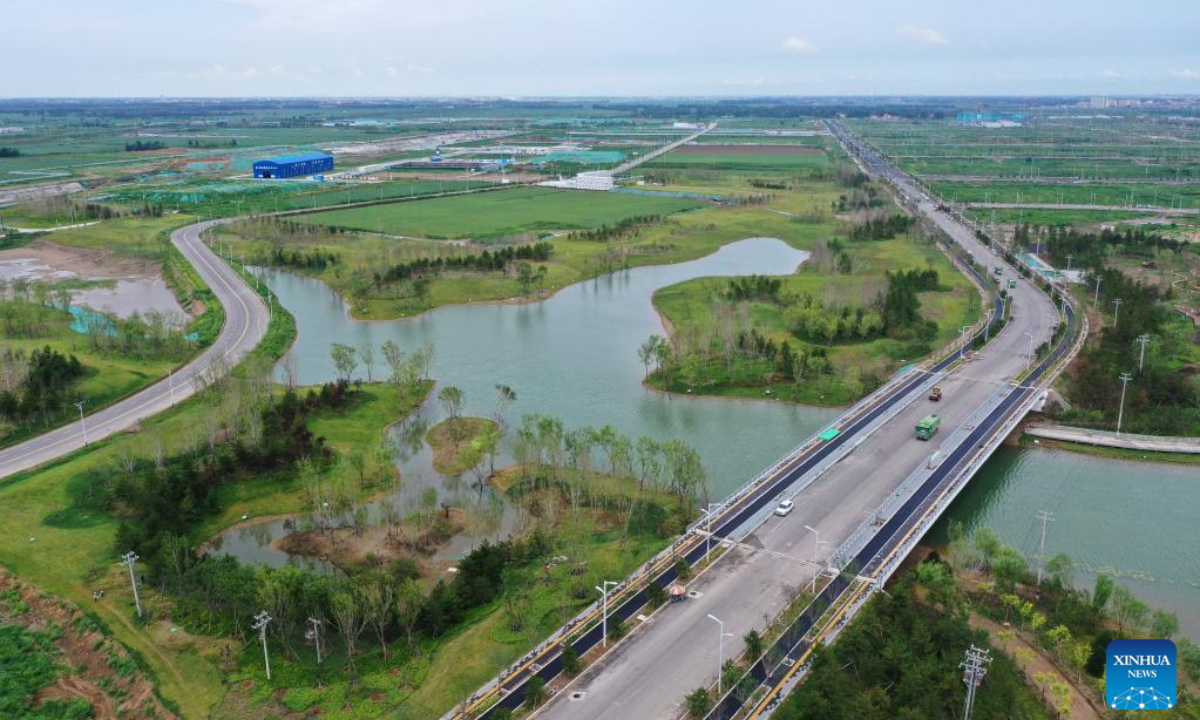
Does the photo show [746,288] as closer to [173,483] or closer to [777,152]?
[173,483]

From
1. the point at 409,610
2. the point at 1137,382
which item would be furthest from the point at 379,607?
the point at 1137,382

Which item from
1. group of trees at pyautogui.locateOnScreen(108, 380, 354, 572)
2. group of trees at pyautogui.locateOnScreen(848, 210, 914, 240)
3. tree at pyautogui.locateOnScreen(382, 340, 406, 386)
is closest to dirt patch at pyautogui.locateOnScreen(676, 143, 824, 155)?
group of trees at pyautogui.locateOnScreen(848, 210, 914, 240)

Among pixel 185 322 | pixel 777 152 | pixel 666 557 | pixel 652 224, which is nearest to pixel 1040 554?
pixel 666 557

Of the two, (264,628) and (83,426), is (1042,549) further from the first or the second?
(83,426)

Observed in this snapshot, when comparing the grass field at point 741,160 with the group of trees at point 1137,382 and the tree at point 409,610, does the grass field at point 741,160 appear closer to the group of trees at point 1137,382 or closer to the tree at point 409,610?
the group of trees at point 1137,382

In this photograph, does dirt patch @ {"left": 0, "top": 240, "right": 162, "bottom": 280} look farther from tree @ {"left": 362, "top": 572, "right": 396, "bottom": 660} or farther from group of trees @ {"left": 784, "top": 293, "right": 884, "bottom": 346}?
tree @ {"left": 362, "top": 572, "right": 396, "bottom": 660}
